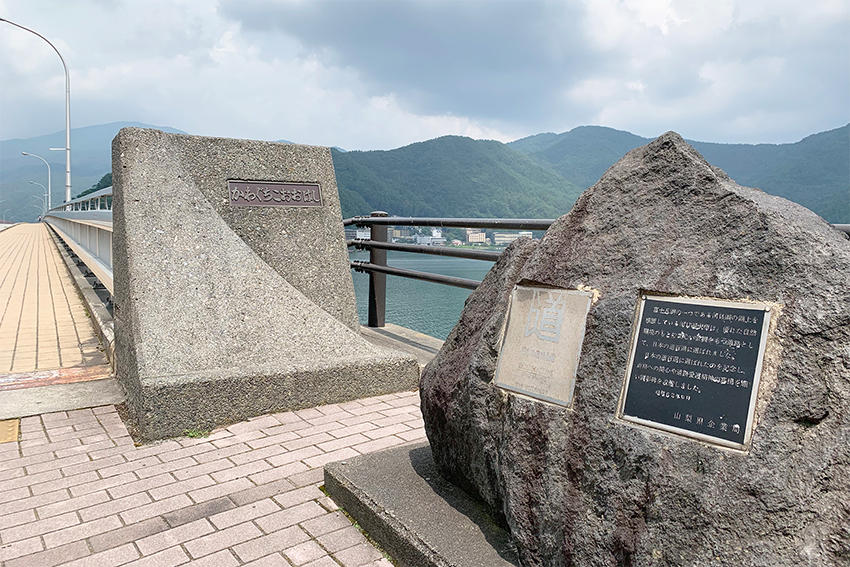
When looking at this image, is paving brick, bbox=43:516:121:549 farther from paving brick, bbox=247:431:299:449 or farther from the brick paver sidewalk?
paving brick, bbox=247:431:299:449

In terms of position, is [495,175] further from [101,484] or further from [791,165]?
[101,484]

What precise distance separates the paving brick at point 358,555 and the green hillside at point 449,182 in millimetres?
13361

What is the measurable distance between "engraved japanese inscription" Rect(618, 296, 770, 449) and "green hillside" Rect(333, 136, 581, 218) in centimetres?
1358

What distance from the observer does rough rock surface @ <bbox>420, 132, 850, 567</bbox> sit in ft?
4.95

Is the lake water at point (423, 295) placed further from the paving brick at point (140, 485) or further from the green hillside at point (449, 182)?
the green hillside at point (449, 182)

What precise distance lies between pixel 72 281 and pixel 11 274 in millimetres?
1852

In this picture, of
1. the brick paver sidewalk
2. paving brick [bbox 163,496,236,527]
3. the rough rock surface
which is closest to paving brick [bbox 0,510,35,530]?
the brick paver sidewalk

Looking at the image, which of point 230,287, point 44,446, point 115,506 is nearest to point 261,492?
point 115,506

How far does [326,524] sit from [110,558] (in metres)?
0.81

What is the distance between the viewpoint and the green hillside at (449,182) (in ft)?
72.9

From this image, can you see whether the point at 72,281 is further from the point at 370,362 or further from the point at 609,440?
the point at 609,440

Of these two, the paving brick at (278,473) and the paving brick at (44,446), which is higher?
the paving brick at (278,473)

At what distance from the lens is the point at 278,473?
9.89ft

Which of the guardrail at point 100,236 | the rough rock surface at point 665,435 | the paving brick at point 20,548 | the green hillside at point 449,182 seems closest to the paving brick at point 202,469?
the paving brick at point 20,548
